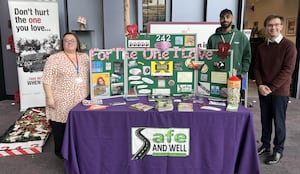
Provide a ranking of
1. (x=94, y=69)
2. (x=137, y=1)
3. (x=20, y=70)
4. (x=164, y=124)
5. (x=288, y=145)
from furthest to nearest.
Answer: (x=137, y=1) < (x=20, y=70) < (x=288, y=145) < (x=94, y=69) < (x=164, y=124)

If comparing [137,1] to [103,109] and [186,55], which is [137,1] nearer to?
[186,55]

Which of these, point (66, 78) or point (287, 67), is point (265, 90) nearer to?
point (287, 67)

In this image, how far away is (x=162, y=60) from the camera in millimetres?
2150

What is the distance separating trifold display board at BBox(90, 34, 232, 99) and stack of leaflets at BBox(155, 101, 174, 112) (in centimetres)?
23

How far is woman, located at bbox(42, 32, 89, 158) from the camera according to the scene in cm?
217

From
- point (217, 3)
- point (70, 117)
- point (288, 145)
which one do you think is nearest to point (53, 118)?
point (70, 117)

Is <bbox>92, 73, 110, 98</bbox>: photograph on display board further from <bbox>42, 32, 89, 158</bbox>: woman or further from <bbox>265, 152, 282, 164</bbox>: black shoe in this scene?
<bbox>265, 152, 282, 164</bbox>: black shoe

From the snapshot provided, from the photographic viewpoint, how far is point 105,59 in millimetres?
2107

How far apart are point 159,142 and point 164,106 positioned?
26 centimetres

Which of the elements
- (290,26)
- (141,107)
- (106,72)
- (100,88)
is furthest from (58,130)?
(290,26)

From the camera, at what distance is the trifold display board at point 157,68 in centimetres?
211

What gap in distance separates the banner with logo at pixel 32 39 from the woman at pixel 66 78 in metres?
2.20

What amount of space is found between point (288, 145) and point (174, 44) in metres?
1.86

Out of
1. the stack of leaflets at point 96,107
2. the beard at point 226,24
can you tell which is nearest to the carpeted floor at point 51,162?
the stack of leaflets at point 96,107
